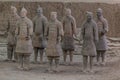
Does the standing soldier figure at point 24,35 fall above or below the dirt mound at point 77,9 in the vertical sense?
below

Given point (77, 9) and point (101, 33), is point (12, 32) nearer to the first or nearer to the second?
point (101, 33)

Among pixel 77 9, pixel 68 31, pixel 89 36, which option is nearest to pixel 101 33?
pixel 68 31

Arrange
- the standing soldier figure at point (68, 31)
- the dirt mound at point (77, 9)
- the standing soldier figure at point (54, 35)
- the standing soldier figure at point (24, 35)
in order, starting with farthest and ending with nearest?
the dirt mound at point (77, 9) < the standing soldier figure at point (68, 31) < the standing soldier figure at point (24, 35) < the standing soldier figure at point (54, 35)

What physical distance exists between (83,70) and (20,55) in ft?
5.69

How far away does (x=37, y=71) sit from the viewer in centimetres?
1217

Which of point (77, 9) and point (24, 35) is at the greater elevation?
point (77, 9)

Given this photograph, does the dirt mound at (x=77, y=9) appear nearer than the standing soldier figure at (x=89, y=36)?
No

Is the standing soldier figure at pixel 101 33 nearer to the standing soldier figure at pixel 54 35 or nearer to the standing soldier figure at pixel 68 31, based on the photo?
the standing soldier figure at pixel 68 31

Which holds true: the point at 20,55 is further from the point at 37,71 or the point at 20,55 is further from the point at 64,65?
the point at 64,65

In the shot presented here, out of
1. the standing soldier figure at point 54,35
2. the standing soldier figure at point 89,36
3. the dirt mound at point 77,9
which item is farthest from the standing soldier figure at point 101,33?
the dirt mound at point 77,9

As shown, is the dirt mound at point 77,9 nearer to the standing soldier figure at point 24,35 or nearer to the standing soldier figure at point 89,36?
the standing soldier figure at point 24,35

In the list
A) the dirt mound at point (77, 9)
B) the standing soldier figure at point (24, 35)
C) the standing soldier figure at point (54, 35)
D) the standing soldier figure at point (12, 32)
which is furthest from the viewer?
the dirt mound at point (77, 9)

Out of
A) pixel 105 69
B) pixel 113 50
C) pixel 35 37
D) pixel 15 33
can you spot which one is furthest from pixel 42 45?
pixel 113 50

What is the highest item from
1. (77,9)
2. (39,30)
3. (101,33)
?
(77,9)
